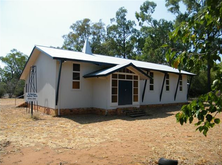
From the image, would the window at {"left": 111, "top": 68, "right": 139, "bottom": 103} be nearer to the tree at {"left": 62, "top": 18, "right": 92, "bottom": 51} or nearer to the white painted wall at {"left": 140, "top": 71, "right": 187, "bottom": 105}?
the white painted wall at {"left": 140, "top": 71, "right": 187, "bottom": 105}

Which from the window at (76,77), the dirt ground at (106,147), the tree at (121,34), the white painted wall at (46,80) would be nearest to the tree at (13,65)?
the tree at (121,34)

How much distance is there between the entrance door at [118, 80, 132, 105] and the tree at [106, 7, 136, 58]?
25494mm

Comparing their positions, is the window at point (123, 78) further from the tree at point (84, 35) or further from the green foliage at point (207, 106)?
the tree at point (84, 35)

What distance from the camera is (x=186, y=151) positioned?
499 cm

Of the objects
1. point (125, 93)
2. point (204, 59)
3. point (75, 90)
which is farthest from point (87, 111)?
point (204, 59)

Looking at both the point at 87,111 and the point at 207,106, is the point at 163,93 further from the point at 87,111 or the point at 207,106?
the point at 207,106

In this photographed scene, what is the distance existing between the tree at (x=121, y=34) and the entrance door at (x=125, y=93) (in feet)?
83.6

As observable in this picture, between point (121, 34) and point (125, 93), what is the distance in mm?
28139

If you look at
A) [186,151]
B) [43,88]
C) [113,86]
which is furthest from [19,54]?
[186,151]

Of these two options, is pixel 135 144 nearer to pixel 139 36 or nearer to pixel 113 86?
pixel 113 86

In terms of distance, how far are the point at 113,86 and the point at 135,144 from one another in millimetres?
6640

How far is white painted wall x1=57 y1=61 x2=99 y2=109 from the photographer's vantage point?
1170 cm

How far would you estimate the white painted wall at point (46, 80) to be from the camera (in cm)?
1191

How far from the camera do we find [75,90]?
12.2 meters
